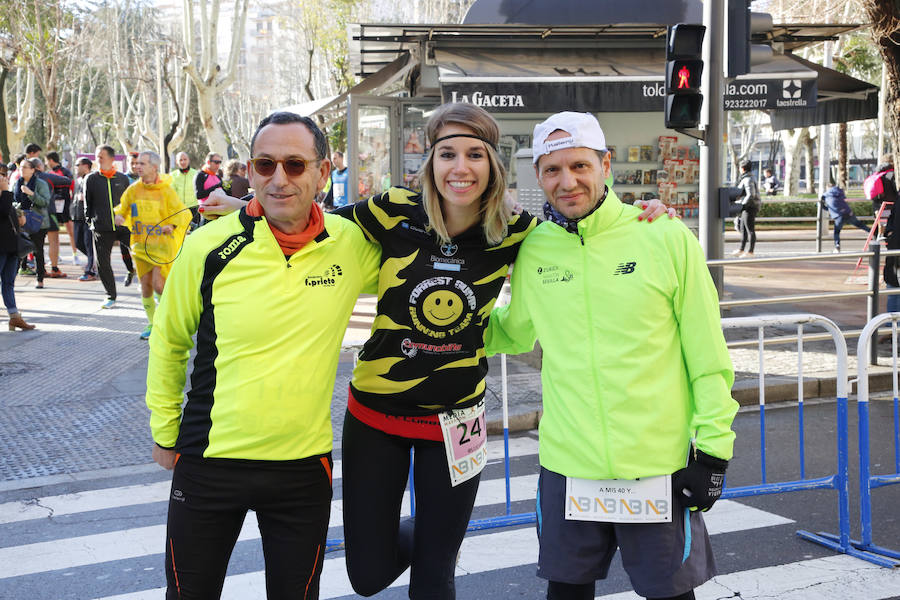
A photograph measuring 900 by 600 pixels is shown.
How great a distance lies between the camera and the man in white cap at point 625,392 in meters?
2.73

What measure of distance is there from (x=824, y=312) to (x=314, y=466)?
11371 mm

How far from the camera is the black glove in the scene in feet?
8.78

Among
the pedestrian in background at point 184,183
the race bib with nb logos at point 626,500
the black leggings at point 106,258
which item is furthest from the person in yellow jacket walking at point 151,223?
the race bib with nb logos at point 626,500

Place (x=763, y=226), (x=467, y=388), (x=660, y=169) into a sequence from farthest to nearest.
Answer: (x=763, y=226) → (x=660, y=169) → (x=467, y=388)

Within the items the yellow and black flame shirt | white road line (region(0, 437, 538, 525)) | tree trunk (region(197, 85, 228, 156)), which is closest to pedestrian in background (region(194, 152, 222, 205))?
white road line (region(0, 437, 538, 525))

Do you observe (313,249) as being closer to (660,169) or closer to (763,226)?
(660,169)

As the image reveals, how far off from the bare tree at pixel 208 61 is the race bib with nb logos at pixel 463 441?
→ 29646 millimetres

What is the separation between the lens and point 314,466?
107 inches

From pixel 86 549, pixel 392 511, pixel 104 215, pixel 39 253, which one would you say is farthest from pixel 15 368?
pixel 392 511

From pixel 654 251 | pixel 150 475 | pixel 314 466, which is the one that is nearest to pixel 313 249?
pixel 314 466

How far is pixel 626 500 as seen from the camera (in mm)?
2740

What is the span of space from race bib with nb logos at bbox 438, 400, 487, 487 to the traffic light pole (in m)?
6.20

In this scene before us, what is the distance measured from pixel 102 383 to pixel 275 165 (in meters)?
6.66

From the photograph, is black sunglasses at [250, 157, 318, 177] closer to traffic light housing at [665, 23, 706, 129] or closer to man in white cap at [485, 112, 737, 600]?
man in white cap at [485, 112, 737, 600]
